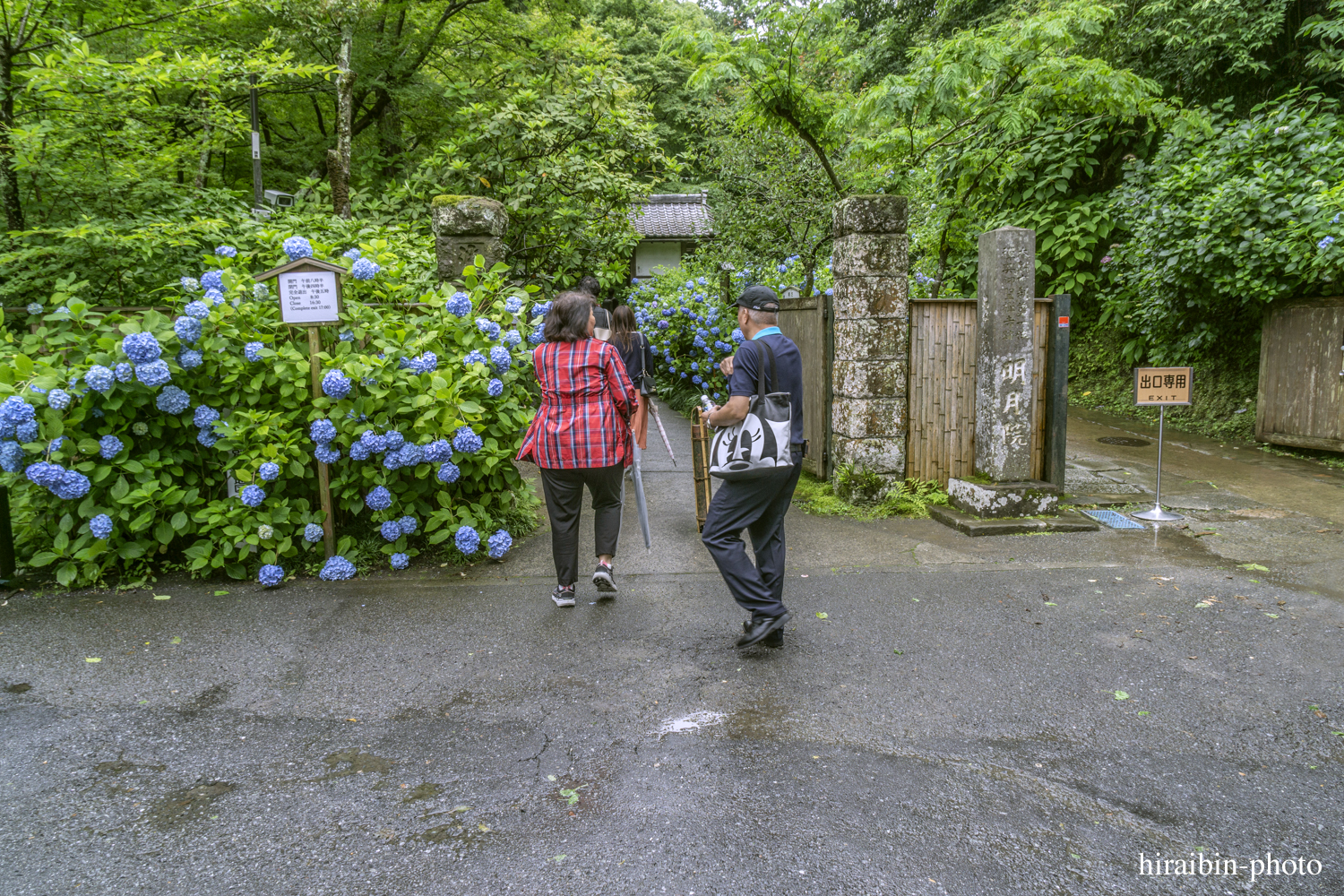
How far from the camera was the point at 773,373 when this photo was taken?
13.3 feet

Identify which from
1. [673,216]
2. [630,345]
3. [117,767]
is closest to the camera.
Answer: [117,767]

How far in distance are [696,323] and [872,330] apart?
6308mm

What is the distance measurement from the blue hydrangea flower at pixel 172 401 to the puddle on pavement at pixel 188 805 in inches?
104

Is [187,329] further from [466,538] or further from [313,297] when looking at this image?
[466,538]

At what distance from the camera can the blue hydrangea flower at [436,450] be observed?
502 centimetres

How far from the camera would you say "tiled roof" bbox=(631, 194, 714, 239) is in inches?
1003

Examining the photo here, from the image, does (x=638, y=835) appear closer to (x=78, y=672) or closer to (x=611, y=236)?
(x=78, y=672)

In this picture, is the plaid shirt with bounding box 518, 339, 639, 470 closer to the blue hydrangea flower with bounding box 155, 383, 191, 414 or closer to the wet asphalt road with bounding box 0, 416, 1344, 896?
the wet asphalt road with bounding box 0, 416, 1344, 896

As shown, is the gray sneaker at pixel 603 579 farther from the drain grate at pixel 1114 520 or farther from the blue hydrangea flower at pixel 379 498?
the drain grate at pixel 1114 520

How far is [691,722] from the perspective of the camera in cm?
343

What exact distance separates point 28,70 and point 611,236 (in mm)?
5702

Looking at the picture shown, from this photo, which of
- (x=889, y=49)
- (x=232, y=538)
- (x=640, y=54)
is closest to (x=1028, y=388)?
(x=232, y=538)

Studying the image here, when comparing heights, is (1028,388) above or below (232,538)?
above

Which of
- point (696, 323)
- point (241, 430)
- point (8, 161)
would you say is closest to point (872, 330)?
point (241, 430)
